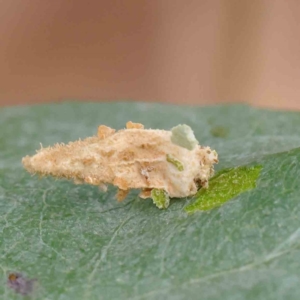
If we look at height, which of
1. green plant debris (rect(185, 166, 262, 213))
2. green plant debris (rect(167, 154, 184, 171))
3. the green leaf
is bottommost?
the green leaf

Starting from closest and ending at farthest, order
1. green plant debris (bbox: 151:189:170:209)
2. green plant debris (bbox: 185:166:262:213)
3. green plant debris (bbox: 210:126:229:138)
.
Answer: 1. green plant debris (bbox: 185:166:262:213)
2. green plant debris (bbox: 151:189:170:209)
3. green plant debris (bbox: 210:126:229:138)

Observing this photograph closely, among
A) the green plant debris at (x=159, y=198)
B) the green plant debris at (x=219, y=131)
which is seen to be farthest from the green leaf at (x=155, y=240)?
the green plant debris at (x=219, y=131)

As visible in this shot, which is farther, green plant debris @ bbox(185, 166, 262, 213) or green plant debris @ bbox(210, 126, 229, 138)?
green plant debris @ bbox(210, 126, 229, 138)

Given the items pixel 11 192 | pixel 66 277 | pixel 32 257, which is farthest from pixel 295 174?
pixel 11 192

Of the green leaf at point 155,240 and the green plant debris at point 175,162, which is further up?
the green plant debris at point 175,162

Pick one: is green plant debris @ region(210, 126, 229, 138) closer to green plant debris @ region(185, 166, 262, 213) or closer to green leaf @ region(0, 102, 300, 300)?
green leaf @ region(0, 102, 300, 300)

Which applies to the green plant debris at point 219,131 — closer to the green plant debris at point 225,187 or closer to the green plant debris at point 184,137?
the green plant debris at point 225,187

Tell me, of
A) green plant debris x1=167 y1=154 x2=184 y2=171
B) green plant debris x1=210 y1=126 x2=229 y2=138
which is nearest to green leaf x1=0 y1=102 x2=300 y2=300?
green plant debris x1=167 y1=154 x2=184 y2=171

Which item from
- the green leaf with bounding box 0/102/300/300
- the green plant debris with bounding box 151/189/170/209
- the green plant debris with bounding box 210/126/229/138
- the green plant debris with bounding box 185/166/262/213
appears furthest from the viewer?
the green plant debris with bounding box 210/126/229/138
